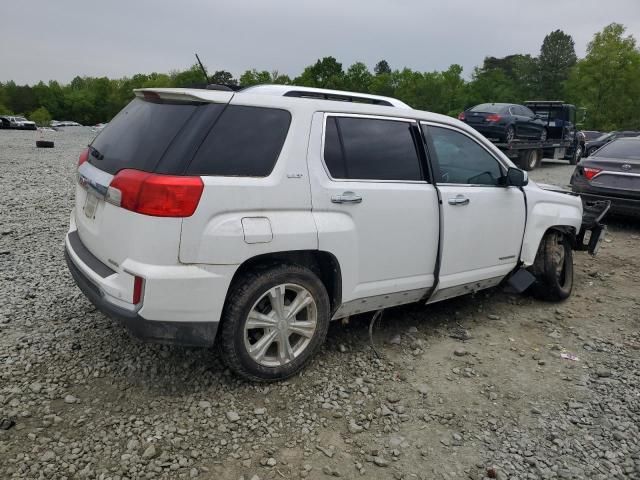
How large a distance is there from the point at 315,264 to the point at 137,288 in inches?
45.4

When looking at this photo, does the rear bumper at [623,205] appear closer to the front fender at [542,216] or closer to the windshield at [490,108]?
the front fender at [542,216]

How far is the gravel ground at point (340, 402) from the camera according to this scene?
2.67 m

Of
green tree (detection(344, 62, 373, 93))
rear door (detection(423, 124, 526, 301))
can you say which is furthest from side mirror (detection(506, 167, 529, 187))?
green tree (detection(344, 62, 373, 93))

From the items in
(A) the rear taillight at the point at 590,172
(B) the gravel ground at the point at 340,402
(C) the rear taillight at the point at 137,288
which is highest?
(A) the rear taillight at the point at 590,172

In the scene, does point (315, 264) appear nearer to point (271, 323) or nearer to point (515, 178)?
point (271, 323)

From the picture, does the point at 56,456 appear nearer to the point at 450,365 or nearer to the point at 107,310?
the point at 107,310

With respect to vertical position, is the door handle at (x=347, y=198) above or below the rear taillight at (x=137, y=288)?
above

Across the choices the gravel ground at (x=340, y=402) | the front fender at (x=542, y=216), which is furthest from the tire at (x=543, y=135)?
the gravel ground at (x=340, y=402)

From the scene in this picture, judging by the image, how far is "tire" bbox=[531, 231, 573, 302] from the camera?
5.05 metres

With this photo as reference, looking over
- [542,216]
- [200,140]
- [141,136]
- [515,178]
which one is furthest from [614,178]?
[141,136]

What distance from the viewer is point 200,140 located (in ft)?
9.55

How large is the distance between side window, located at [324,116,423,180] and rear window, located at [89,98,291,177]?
0.38 metres

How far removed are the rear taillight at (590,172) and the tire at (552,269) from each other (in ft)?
13.6

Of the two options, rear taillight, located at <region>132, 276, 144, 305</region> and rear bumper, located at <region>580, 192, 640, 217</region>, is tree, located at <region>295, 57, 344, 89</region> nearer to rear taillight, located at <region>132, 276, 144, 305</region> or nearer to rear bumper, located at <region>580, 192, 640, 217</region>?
rear bumper, located at <region>580, 192, 640, 217</region>
